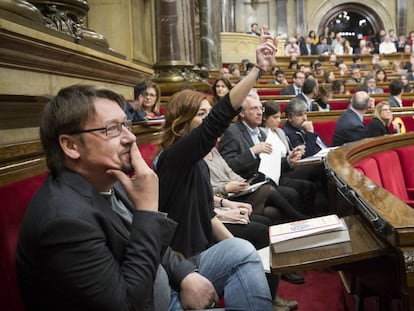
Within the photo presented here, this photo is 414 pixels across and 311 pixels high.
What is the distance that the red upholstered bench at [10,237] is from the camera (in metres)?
0.95

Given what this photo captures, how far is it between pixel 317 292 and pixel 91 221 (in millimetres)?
1723

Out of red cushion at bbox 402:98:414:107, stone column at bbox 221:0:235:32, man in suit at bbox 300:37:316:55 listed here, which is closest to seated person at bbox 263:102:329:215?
red cushion at bbox 402:98:414:107

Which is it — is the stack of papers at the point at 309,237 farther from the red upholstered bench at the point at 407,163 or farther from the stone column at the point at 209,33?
the stone column at the point at 209,33

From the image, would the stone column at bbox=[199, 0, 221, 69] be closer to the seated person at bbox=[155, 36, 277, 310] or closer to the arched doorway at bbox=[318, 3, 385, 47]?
the seated person at bbox=[155, 36, 277, 310]

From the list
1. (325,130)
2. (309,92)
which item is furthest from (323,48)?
(325,130)

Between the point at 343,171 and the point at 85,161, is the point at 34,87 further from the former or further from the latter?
the point at 343,171

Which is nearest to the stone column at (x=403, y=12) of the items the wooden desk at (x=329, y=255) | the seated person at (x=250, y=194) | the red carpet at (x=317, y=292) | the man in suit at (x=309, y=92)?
the man in suit at (x=309, y=92)

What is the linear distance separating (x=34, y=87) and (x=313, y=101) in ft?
15.2

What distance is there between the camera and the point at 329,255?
1.25 m

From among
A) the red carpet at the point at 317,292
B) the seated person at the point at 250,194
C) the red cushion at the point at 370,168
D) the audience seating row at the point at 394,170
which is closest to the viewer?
the red carpet at the point at 317,292

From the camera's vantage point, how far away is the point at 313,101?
5.64 meters

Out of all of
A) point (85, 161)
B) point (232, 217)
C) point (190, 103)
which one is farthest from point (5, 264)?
point (232, 217)

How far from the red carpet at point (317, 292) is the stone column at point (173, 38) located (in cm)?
376

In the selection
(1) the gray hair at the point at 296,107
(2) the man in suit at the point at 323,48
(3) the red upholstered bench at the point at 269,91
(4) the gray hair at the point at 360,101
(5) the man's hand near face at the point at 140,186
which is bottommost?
(5) the man's hand near face at the point at 140,186
